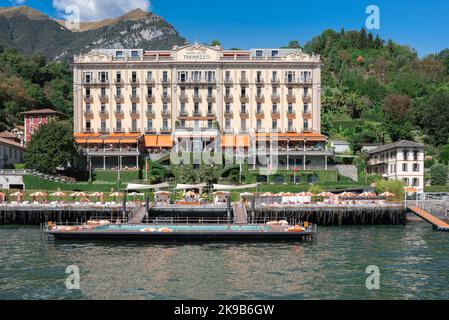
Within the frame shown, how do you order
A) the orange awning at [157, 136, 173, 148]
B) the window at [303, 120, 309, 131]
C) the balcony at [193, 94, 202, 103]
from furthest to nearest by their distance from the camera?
the window at [303, 120, 309, 131] < the balcony at [193, 94, 202, 103] < the orange awning at [157, 136, 173, 148]

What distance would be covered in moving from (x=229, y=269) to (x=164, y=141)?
226ft

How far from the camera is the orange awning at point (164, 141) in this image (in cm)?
10225

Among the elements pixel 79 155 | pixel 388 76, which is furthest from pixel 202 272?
pixel 388 76

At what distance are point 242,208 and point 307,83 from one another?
48705 millimetres

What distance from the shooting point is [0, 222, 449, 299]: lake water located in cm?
3011

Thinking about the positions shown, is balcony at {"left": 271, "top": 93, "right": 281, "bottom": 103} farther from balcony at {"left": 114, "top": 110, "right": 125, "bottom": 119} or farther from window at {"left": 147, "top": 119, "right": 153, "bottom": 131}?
balcony at {"left": 114, "top": 110, "right": 125, "bottom": 119}

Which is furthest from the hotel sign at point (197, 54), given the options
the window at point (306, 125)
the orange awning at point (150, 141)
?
the window at point (306, 125)

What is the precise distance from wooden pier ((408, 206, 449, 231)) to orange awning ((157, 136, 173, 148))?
48703mm

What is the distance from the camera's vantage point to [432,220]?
208 ft

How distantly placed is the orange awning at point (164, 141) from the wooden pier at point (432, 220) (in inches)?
1917

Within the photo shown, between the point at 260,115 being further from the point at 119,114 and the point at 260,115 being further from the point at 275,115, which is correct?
the point at 119,114

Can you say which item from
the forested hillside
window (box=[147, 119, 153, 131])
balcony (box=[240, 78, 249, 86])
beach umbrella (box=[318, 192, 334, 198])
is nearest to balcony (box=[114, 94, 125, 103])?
window (box=[147, 119, 153, 131])

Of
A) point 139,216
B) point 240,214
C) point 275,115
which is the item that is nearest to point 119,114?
point 275,115
